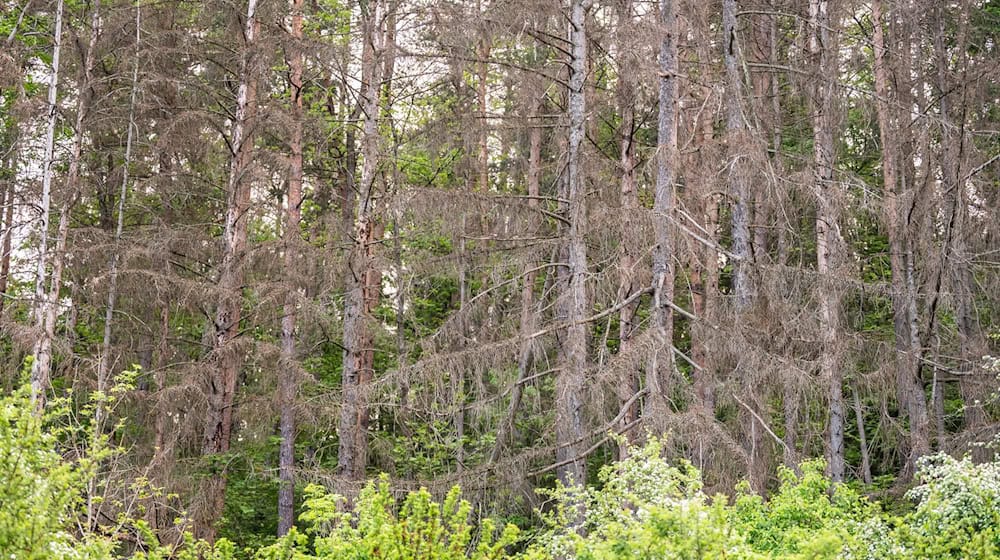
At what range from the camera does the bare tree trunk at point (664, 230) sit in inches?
404

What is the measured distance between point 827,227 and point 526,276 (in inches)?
160

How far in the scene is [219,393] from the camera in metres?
14.1

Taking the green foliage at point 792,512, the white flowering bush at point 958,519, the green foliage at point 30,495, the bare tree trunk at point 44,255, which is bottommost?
the green foliage at point 792,512

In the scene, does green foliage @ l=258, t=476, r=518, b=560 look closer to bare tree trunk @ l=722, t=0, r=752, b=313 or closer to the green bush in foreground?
the green bush in foreground

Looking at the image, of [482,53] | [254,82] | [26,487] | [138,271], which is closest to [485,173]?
[254,82]

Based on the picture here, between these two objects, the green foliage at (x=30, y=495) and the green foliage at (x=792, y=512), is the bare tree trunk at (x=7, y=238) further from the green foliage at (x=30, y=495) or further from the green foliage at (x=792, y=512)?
the green foliage at (x=792, y=512)

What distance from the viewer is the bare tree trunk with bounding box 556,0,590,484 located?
36.0 ft

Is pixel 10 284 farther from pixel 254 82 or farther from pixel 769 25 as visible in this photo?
pixel 769 25

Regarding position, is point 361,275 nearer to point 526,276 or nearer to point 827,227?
point 526,276

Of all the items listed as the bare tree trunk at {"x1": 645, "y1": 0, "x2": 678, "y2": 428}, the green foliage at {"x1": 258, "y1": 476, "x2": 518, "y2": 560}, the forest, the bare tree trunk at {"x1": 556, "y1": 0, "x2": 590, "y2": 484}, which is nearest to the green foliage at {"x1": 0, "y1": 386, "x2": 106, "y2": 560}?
the forest

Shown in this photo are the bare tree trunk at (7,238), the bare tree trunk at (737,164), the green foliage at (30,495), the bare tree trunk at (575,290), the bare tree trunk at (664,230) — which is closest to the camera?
the green foliage at (30,495)

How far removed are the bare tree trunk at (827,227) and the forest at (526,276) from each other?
9 cm

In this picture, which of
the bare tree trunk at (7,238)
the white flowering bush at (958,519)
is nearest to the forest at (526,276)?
the white flowering bush at (958,519)

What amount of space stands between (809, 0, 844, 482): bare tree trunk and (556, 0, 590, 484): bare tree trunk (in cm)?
251
